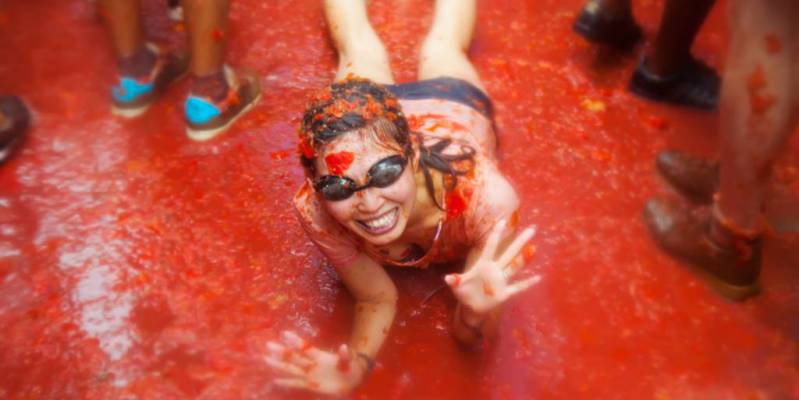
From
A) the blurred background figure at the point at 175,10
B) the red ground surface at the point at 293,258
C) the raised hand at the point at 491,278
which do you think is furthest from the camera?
the blurred background figure at the point at 175,10

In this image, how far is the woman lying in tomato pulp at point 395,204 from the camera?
5.71 feet

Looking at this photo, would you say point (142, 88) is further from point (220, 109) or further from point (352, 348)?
point (352, 348)

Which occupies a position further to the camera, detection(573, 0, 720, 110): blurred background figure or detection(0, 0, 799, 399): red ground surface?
detection(573, 0, 720, 110): blurred background figure

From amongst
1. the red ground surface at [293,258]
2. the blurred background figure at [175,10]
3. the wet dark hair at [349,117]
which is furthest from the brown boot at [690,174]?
the blurred background figure at [175,10]

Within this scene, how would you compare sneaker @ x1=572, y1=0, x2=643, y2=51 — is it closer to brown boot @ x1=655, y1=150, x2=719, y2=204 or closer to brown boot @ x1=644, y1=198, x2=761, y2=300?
brown boot @ x1=655, y1=150, x2=719, y2=204

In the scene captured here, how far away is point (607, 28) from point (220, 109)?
1.85 metres

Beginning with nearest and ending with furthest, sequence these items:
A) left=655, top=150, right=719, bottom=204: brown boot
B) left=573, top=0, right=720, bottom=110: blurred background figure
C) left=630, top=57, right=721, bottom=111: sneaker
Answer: left=655, top=150, right=719, bottom=204: brown boot, left=573, top=0, right=720, bottom=110: blurred background figure, left=630, top=57, right=721, bottom=111: sneaker

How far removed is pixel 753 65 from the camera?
1.90 m

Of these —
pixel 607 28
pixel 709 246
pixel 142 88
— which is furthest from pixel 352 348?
pixel 607 28

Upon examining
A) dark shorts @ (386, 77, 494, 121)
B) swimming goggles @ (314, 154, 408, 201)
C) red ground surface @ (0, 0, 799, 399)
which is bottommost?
red ground surface @ (0, 0, 799, 399)

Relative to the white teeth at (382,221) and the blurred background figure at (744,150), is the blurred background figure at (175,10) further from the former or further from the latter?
the blurred background figure at (744,150)

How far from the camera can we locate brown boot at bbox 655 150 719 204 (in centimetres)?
255

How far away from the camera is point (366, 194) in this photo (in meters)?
1.77

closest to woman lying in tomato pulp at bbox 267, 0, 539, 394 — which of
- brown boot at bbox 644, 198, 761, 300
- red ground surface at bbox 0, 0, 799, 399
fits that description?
red ground surface at bbox 0, 0, 799, 399
